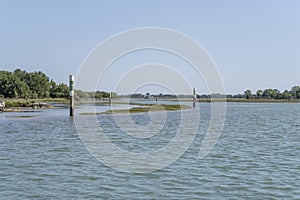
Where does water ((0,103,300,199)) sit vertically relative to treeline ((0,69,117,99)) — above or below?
below

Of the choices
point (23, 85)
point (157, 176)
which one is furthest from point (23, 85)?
point (157, 176)

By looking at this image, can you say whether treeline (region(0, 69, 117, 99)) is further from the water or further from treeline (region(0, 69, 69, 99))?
the water

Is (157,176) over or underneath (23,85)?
underneath

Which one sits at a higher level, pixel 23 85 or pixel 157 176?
pixel 23 85

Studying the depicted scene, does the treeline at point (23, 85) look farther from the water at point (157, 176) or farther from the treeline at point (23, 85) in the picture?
the water at point (157, 176)

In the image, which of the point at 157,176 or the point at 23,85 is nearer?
the point at 157,176

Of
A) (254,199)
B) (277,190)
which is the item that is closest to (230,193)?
(254,199)

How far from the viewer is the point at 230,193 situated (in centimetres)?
1508

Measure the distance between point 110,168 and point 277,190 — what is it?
7.82m

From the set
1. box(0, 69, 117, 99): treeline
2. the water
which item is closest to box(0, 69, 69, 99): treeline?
box(0, 69, 117, 99): treeline

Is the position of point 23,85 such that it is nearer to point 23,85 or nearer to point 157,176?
point 23,85

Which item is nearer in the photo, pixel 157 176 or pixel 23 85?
pixel 157 176

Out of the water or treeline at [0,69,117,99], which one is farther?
treeline at [0,69,117,99]

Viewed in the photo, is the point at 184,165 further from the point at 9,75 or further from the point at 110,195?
the point at 9,75
